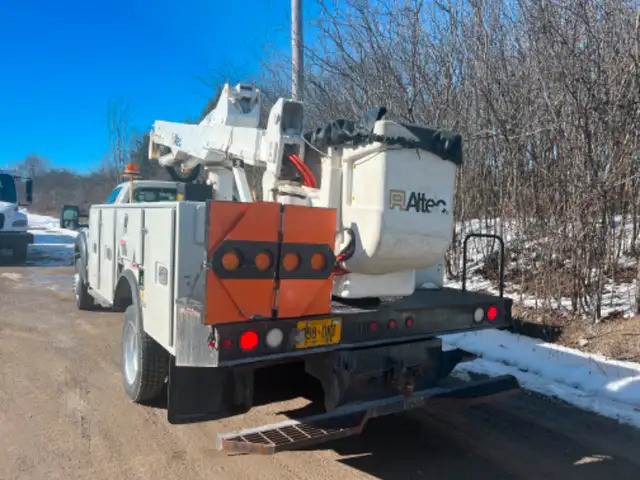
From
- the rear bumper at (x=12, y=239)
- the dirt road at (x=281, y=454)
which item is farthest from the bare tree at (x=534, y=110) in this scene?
the rear bumper at (x=12, y=239)

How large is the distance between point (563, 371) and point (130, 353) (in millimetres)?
4446

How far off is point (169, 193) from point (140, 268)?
3.30 meters

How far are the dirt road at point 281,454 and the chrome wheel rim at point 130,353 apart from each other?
0.27 meters

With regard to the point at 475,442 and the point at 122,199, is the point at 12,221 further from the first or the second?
the point at 475,442

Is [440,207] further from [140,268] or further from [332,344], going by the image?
[140,268]

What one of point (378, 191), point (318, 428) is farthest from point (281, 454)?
point (378, 191)

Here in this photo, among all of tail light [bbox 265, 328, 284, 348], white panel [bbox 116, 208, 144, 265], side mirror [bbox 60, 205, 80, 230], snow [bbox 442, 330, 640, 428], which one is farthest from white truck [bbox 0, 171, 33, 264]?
tail light [bbox 265, 328, 284, 348]

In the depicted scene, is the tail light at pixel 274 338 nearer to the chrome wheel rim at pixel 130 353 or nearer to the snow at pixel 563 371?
the chrome wheel rim at pixel 130 353

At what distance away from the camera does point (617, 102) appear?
6723mm

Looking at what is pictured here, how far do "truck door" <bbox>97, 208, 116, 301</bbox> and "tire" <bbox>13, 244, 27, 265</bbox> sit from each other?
39.0ft

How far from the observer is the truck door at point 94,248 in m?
6.72

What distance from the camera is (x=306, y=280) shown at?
3.45 m

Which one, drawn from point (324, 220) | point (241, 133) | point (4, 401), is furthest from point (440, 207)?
point (4, 401)

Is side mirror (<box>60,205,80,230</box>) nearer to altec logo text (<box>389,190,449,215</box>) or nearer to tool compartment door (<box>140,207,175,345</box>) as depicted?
tool compartment door (<box>140,207,175,345</box>)
